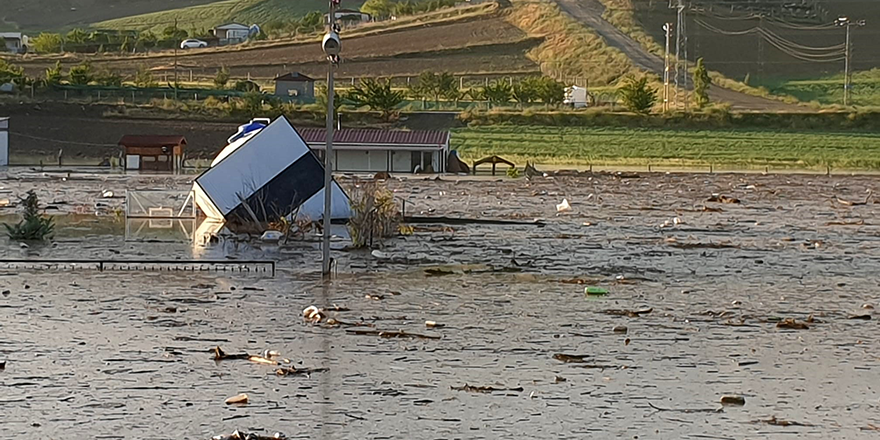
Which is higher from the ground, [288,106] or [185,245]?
[288,106]

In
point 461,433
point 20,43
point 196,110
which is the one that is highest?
point 20,43

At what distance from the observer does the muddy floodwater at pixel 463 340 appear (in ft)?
41.3

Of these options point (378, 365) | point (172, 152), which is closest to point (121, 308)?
point (378, 365)

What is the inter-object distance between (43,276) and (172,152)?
45.4 metres

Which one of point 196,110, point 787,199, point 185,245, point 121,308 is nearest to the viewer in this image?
point 121,308

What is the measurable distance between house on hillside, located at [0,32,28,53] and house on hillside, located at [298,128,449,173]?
73.7m

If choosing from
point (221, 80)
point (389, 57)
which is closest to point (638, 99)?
point (221, 80)

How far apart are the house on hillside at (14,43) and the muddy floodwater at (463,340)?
365ft

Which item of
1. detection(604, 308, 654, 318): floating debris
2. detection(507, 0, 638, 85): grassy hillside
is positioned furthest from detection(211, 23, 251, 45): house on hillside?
detection(604, 308, 654, 318): floating debris

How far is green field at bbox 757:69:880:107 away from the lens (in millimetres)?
103356

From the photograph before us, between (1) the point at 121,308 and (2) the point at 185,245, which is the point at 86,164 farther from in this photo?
Result: (1) the point at 121,308

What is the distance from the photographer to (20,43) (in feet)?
474

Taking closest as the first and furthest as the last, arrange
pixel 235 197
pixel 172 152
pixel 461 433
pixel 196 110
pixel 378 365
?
pixel 461 433, pixel 378 365, pixel 235 197, pixel 172 152, pixel 196 110

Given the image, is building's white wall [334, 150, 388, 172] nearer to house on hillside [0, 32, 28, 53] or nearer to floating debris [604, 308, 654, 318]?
floating debris [604, 308, 654, 318]
